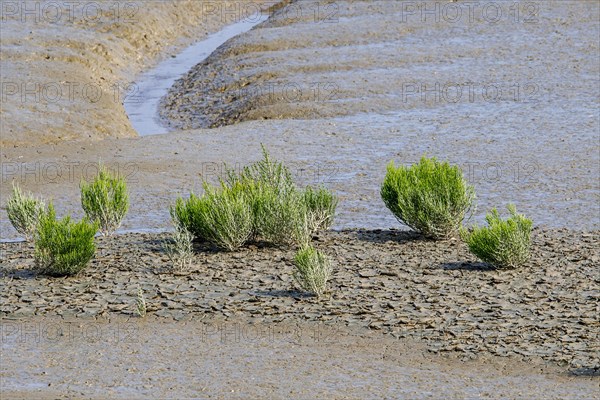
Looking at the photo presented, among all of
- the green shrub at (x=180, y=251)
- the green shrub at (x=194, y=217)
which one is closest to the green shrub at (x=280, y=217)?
the green shrub at (x=194, y=217)

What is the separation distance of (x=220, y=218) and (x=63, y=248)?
1738mm

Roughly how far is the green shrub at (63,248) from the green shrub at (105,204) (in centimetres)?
224

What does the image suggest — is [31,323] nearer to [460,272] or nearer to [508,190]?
[460,272]

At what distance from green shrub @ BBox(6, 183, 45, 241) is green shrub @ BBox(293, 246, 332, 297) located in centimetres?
424

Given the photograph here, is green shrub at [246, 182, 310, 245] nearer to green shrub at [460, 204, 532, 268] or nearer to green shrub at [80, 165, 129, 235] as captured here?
green shrub at [460, 204, 532, 268]

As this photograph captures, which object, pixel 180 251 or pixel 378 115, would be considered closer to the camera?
pixel 180 251

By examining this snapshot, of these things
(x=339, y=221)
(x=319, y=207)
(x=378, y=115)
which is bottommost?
(x=339, y=221)

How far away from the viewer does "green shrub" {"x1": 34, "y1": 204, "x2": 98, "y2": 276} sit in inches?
482

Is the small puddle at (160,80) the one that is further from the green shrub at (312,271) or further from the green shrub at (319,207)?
the green shrub at (312,271)

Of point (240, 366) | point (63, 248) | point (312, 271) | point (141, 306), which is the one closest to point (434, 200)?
point (312, 271)

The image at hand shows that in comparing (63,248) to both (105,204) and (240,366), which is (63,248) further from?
(240,366)

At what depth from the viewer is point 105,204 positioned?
14.9m

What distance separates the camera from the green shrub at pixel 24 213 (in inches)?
565

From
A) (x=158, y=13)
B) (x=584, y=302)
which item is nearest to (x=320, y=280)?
(x=584, y=302)
